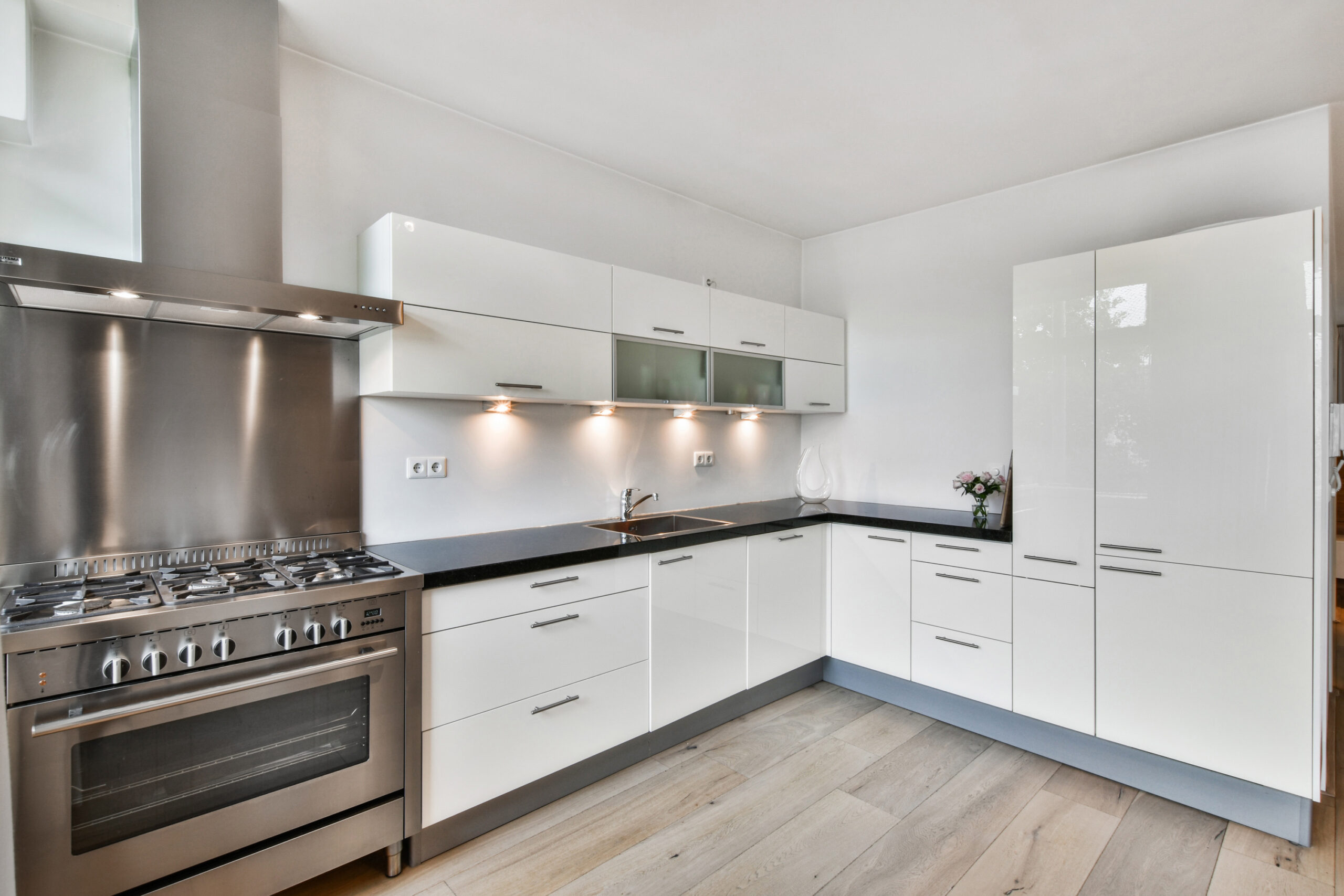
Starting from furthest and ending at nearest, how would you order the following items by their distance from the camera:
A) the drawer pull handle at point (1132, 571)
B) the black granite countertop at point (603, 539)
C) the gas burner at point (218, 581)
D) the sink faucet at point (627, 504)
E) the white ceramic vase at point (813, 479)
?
the white ceramic vase at point (813, 479)
the sink faucet at point (627, 504)
the drawer pull handle at point (1132, 571)
the black granite countertop at point (603, 539)
the gas burner at point (218, 581)

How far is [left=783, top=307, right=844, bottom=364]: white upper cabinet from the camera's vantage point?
3.56 meters

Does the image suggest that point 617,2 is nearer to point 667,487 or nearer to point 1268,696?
point 667,487

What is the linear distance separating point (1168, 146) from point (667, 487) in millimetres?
2763

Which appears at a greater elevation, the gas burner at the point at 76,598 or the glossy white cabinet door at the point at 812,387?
the glossy white cabinet door at the point at 812,387

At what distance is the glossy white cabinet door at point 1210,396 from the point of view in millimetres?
2115

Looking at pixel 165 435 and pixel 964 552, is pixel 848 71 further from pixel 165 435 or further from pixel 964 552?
pixel 165 435

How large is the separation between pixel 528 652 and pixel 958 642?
6.35ft

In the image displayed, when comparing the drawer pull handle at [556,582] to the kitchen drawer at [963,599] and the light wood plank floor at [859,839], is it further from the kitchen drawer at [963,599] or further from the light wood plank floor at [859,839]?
the kitchen drawer at [963,599]

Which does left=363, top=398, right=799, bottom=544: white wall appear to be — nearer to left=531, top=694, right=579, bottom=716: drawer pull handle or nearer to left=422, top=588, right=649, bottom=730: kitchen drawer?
left=422, top=588, right=649, bottom=730: kitchen drawer

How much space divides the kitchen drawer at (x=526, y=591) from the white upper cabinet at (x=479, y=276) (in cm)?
96

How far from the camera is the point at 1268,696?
2158mm

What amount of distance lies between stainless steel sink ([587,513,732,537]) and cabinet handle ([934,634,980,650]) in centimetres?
112

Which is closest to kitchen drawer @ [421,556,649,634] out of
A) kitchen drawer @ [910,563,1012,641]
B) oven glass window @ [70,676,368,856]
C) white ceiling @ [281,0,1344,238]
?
oven glass window @ [70,676,368,856]

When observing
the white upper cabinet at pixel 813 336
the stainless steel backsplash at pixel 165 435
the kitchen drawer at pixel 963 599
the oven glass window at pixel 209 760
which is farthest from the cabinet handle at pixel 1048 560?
the stainless steel backsplash at pixel 165 435
